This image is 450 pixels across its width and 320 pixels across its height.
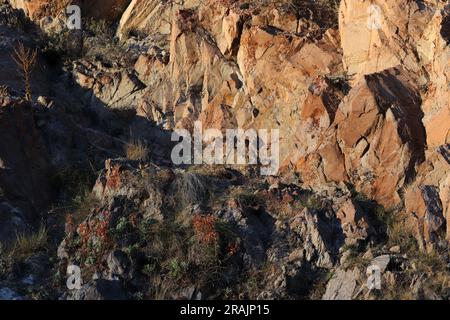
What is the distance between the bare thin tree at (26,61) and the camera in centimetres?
1220

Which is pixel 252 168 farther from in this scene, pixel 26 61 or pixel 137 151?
pixel 26 61

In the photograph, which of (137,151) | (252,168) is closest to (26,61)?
(137,151)

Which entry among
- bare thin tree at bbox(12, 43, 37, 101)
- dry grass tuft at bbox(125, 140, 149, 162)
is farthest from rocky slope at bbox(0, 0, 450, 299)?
bare thin tree at bbox(12, 43, 37, 101)

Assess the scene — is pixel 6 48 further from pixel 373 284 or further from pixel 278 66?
pixel 373 284

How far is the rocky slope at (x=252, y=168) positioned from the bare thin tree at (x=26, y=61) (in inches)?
7.7

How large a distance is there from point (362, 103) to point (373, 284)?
2.70 metres

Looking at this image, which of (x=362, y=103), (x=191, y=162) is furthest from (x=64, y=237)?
(x=362, y=103)

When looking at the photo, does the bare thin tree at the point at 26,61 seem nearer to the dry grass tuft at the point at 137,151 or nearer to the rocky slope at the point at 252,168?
the rocky slope at the point at 252,168

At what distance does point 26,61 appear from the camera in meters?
12.3

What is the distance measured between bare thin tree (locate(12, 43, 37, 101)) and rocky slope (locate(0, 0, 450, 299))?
0.64 feet

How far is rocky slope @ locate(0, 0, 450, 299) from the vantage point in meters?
9.80

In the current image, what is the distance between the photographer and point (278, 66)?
1205cm

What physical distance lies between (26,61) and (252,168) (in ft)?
12.7

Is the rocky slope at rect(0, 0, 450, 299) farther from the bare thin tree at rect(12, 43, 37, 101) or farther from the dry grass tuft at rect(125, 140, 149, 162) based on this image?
the bare thin tree at rect(12, 43, 37, 101)
